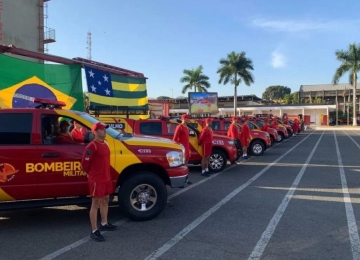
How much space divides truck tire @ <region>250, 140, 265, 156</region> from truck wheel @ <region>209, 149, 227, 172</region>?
503 cm

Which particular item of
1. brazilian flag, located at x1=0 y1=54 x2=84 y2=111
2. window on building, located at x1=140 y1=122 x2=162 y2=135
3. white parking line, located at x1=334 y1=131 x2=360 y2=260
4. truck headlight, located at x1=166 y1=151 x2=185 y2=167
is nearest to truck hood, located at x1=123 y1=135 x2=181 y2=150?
truck headlight, located at x1=166 y1=151 x2=185 y2=167

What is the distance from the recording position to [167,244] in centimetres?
481

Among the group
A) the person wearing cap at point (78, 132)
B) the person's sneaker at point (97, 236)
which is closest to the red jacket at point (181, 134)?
the person wearing cap at point (78, 132)

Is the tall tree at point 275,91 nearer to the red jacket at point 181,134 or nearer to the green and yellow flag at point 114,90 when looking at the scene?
the green and yellow flag at point 114,90

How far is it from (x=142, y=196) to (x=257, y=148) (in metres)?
10.9

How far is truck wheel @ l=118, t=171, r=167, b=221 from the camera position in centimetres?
575

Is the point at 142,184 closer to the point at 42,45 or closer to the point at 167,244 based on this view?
the point at 167,244

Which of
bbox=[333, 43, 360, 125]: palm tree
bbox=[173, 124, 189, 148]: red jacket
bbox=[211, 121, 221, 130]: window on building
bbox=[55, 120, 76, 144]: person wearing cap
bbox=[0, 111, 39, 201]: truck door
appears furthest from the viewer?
bbox=[333, 43, 360, 125]: palm tree

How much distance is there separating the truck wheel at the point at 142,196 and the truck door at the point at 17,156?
4.58 ft

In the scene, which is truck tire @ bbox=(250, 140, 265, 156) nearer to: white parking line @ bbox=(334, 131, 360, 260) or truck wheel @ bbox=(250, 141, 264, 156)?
truck wheel @ bbox=(250, 141, 264, 156)

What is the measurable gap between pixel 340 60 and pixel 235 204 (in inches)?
2056

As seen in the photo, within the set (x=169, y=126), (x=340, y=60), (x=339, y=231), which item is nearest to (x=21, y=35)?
(x=169, y=126)

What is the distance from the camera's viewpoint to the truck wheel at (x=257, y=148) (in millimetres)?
15812

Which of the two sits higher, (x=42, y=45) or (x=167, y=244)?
(x=42, y=45)
